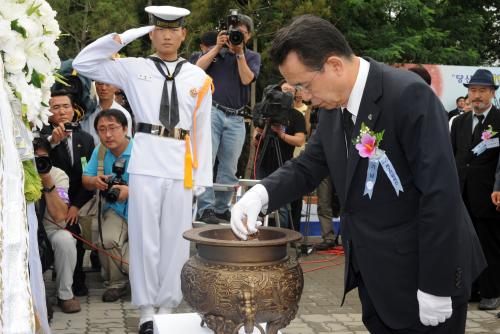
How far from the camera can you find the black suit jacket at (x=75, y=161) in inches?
219

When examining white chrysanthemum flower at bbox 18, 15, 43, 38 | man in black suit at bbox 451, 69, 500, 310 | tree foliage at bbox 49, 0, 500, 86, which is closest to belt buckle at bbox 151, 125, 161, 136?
white chrysanthemum flower at bbox 18, 15, 43, 38

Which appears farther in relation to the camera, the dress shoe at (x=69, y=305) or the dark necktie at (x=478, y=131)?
the dark necktie at (x=478, y=131)

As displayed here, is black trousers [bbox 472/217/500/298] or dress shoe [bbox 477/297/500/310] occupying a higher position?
black trousers [bbox 472/217/500/298]

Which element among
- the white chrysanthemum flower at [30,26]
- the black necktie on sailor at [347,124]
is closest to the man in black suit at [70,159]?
the white chrysanthemum flower at [30,26]

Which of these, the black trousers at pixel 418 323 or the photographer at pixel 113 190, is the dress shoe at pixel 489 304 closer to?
the photographer at pixel 113 190

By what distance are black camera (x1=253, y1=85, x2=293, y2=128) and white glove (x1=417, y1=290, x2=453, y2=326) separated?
4.43 meters

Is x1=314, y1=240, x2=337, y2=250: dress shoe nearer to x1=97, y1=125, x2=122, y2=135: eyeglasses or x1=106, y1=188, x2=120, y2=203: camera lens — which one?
x1=106, y1=188, x2=120, y2=203: camera lens

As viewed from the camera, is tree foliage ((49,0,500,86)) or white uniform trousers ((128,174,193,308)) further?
tree foliage ((49,0,500,86))

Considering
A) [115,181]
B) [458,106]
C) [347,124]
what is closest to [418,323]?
[347,124]

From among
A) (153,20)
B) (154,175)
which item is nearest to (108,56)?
(153,20)

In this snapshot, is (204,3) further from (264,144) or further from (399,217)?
(399,217)

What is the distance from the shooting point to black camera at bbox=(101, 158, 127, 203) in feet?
17.9

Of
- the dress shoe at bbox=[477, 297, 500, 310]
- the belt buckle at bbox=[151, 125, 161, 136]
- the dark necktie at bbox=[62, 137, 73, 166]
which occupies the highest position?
the belt buckle at bbox=[151, 125, 161, 136]

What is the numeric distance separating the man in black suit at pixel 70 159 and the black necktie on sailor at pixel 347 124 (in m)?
3.24
